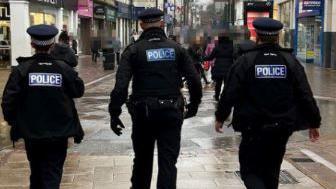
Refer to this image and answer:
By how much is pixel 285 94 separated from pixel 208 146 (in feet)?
13.5

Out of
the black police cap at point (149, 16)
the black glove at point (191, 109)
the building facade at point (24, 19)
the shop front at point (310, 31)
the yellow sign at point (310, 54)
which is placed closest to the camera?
the black police cap at point (149, 16)

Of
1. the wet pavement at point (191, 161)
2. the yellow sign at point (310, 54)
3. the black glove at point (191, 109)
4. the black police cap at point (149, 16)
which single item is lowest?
the wet pavement at point (191, 161)

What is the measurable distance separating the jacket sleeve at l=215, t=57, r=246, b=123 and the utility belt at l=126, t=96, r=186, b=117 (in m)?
0.50

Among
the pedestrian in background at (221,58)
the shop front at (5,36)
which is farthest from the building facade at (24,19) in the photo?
the pedestrian in background at (221,58)

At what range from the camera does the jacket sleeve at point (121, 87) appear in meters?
5.43

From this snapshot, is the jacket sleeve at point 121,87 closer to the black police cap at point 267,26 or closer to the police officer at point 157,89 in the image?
the police officer at point 157,89

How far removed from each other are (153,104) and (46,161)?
3.47 ft

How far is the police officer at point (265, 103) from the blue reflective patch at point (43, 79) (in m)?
1.41

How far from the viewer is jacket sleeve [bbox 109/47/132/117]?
5.43 m

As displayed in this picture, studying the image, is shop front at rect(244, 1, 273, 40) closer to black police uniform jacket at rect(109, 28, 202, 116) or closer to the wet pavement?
the wet pavement

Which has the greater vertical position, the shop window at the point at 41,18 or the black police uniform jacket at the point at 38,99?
the shop window at the point at 41,18

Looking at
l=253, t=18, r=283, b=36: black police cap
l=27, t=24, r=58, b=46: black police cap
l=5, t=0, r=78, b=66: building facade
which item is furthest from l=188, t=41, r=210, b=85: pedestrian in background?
l=27, t=24, r=58, b=46: black police cap

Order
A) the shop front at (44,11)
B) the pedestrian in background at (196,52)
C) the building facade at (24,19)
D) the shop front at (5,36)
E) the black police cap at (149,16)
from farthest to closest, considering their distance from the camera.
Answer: the shop front at (44,11) < the shop front at (5,36) < the building facade at (24,19) < the pedestrian in background at (196,52) < the black police cap at (149,16)

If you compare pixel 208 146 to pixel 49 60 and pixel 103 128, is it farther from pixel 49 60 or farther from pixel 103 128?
pixel 49 60
